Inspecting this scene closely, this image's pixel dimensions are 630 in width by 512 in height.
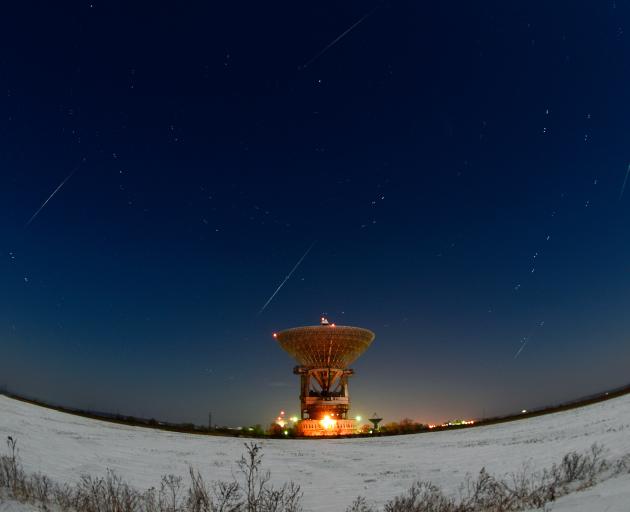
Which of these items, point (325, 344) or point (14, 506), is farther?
point (325, 344)

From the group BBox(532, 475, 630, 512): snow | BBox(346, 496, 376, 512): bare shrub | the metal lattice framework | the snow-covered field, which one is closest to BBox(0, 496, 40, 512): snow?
the snow-covered field

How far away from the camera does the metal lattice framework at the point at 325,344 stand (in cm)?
6994

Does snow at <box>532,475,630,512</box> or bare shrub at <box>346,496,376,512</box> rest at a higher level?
snow at <box>532,475,630,512</box>

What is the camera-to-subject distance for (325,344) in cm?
7094

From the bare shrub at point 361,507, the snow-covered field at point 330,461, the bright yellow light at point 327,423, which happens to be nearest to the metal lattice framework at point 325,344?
the bright yellow light at point 327,423

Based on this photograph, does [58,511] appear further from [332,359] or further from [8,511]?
[332,359]

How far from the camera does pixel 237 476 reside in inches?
472

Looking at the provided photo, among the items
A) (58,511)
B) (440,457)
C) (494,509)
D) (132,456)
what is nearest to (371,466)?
(440,457)

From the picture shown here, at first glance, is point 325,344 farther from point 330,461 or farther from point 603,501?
point 603,501

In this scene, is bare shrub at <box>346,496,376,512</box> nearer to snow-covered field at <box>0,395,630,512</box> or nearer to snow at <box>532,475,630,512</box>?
snow-covered field at <box>0,395,630,512</box>

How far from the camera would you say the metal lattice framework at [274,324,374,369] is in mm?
69938

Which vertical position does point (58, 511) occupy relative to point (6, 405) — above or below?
below

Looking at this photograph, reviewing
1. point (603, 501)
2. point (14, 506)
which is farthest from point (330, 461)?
point (603, 501)

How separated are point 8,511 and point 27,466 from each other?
5.25 m
